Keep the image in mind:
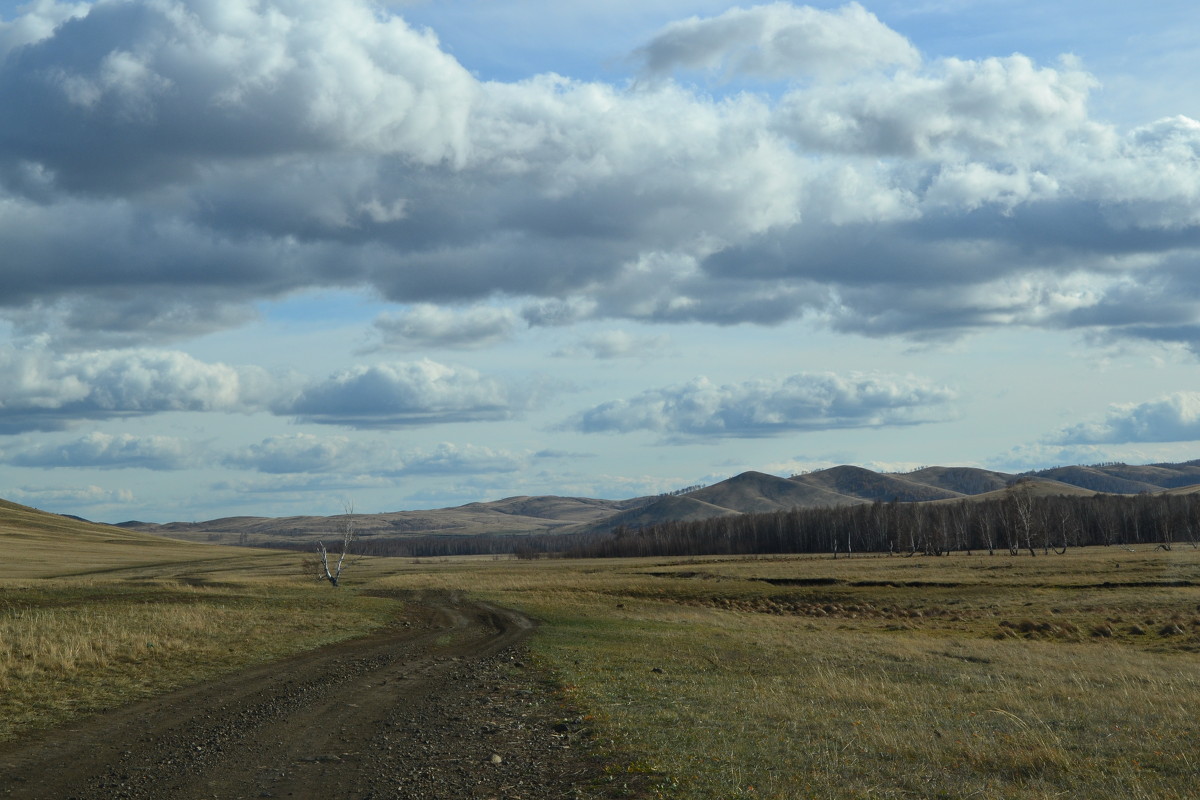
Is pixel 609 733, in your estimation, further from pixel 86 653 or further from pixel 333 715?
pixel 86 653

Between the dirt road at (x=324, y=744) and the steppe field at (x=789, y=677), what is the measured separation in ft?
3.25

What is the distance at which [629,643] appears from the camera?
32.8 metres

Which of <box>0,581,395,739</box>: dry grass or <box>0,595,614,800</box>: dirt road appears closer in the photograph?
<box>0,595,614,800</box>: dirt road

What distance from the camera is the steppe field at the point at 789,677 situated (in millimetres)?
12758

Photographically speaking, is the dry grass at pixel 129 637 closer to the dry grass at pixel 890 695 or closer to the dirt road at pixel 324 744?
the dirt road at pixel 324 744

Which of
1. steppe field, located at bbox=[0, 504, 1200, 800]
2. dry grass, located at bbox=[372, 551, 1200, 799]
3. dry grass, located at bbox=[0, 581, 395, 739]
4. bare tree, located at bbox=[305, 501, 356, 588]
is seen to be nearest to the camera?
dry grass, located at bbox=[372, 551, 1200, 799]

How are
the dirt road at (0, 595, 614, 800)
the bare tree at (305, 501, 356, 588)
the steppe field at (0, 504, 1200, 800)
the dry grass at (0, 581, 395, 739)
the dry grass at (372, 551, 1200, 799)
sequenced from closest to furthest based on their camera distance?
the dirt road at (0, 595, 614, 800) → the dry grass at (372, 551, 1200, 799) → the steppe field at (0, 504, 1200, 800) → the dry grass at (0, 581, 395, 739) → the bare tree at (305, 501, 356, 588)

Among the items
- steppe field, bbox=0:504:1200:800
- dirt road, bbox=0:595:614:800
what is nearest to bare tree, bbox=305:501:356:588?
steppe field, bbox=0:504:1200:800

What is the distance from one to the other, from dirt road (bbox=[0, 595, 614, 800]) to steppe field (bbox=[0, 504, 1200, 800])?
989mm

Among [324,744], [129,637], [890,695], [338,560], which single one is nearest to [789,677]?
[890,695]

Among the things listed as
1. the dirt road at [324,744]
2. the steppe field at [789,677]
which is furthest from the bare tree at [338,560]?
the dirt road at [324,744]

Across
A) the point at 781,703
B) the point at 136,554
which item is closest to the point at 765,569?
the point at 781,703

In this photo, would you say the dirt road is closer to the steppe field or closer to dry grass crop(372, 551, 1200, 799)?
the steppe field

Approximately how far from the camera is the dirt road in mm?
11438
